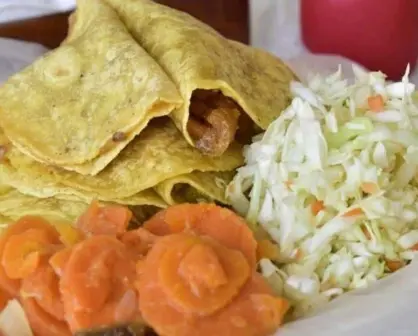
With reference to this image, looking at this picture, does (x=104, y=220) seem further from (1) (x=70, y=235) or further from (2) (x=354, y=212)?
(2) (x=354, y=212)

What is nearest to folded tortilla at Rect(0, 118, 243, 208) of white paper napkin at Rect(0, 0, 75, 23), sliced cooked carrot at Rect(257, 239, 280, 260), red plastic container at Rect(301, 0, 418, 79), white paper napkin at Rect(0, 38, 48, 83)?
sliced cooked carrot at Rect(257, 239, 280, 260)

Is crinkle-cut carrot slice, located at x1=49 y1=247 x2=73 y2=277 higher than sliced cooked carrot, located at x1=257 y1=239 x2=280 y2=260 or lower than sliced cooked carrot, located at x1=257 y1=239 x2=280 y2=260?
higher

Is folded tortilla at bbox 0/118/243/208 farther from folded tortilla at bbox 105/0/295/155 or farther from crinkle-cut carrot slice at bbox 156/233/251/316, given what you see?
crinkle-cut carrot slice at bbox 156/233/251/316

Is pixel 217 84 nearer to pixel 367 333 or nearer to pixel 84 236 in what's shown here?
pixel 84 236

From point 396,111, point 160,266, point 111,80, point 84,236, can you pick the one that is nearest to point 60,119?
point 111,80

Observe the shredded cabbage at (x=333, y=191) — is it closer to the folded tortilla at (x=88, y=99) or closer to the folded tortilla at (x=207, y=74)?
the folded tortilla at (x=207, y=74)

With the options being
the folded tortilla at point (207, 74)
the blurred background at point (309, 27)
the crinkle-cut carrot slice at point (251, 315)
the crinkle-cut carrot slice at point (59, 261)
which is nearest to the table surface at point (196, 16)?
the blurred background at point (309, 27)
